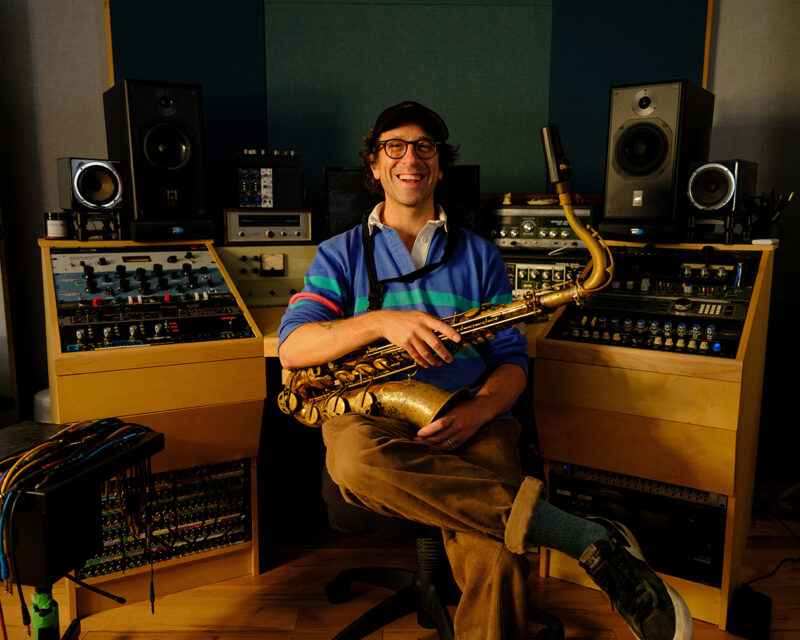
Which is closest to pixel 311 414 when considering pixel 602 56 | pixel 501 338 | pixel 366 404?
pixel 366 404

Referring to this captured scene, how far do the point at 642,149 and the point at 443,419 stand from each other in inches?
49.1

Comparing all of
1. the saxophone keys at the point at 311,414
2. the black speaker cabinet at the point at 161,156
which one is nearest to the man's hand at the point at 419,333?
the saxophone keys at the point at 311,414

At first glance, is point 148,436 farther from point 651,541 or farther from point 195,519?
point 651,541

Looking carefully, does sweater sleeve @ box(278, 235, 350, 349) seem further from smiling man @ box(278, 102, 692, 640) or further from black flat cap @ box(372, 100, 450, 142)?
black flat cap @ box(372, 100, 450, 142)

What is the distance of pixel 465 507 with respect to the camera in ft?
4.73

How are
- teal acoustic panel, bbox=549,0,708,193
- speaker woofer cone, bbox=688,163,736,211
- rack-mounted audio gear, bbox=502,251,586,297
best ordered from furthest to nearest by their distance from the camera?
teal acoustic panel, bbox=549,0,708,193 → rack-mounted audio gear, bbox=502,251,586,297 → speaker woofer cone, bbox=688,163,736,211

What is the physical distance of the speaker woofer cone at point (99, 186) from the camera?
2197 mm

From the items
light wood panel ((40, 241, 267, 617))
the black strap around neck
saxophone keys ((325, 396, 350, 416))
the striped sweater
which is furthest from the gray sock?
light wood panel ((40, 241, 267, 617))

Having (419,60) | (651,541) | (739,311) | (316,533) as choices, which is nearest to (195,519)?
(316,533)

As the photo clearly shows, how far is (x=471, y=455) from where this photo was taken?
64.6 inches

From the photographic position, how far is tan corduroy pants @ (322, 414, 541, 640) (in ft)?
4.70

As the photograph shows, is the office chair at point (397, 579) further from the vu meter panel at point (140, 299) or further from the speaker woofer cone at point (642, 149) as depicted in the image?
the speaker woofer cone at point (642, 149)

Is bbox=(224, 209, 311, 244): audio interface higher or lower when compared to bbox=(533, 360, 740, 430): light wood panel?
higher

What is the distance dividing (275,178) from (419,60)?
3.13 feet
